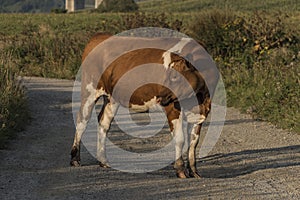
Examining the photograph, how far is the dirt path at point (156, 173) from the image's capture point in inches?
277

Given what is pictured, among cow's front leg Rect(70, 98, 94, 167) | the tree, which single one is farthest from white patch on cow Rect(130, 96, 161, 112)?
the tree

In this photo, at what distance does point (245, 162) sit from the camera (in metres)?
9.10

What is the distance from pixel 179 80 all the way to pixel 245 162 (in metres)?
2.41

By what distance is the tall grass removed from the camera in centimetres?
1005

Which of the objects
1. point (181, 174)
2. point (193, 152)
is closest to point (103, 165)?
point (181, 174)

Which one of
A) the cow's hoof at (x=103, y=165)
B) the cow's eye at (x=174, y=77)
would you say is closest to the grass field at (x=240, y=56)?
the cow's hoof at (x=103, y=165)

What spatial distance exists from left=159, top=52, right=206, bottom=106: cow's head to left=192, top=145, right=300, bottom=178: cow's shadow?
1.43 m

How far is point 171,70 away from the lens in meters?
7.32

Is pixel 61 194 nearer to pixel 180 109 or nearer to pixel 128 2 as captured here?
pixel 180 109

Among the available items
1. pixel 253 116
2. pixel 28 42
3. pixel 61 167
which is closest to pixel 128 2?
pixel 28 42

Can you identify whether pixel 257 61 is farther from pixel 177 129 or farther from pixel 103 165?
pixel 177 129

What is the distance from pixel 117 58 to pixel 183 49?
1147mm

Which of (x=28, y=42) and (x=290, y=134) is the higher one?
(x=290, y=134)

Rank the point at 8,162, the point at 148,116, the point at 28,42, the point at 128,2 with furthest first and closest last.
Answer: the point at 128,2, the point at 28,42, the point at 148,116, the point at 8,162
